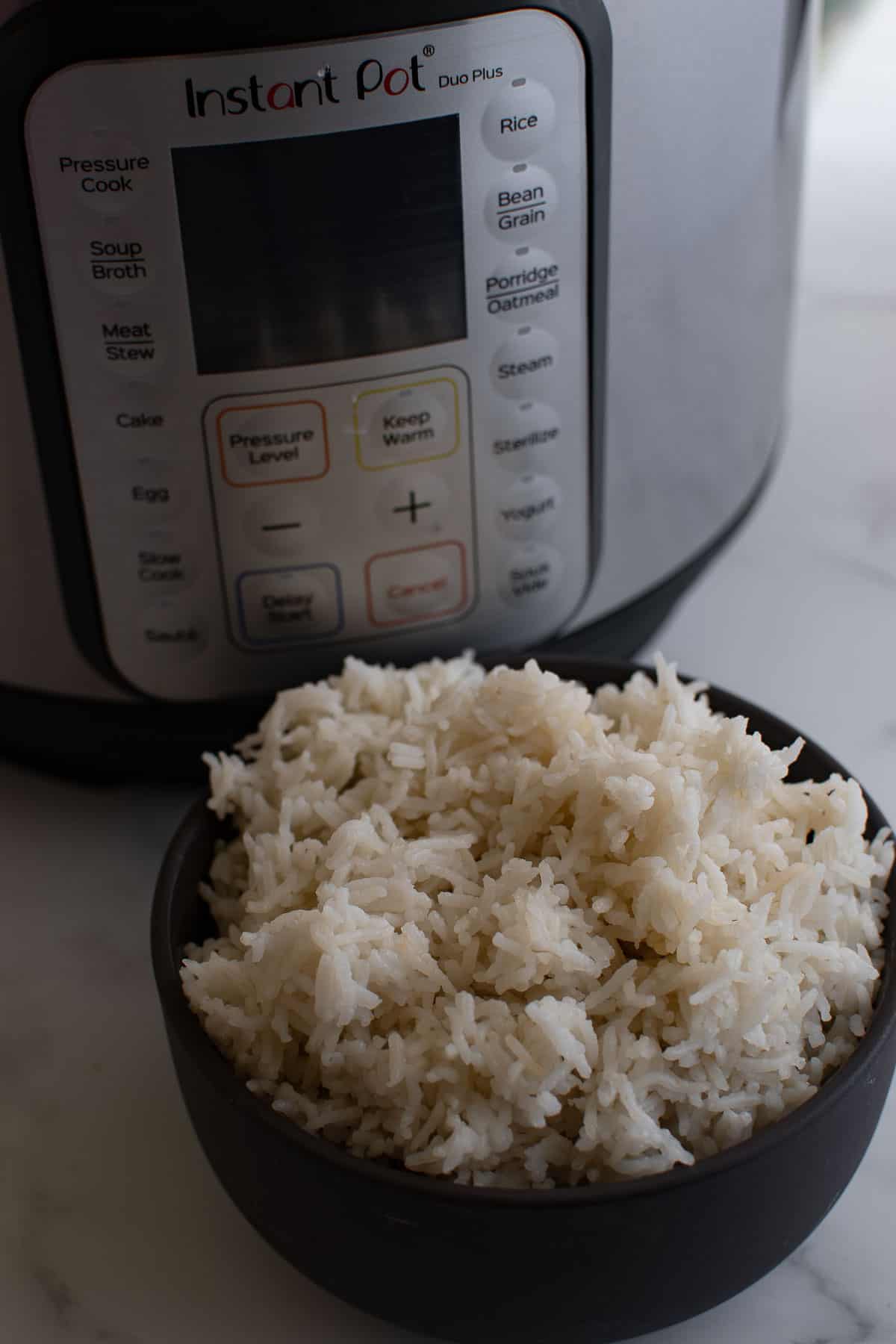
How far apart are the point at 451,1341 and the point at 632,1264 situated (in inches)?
3.4

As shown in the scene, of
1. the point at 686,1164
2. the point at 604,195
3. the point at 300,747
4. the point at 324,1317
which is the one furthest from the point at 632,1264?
the point at 604,195

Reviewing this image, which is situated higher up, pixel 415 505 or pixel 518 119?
pixel 518 119

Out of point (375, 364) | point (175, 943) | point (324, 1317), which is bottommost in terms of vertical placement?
point (324, 1317)

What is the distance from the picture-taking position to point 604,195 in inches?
25.0

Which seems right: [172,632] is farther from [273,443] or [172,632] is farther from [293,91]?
[293,91]

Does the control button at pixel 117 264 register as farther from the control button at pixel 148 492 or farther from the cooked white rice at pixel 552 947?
the cooked white rice at pixel 552 947

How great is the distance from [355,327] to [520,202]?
8cm

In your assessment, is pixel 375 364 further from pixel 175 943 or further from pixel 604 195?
pixel 175 943

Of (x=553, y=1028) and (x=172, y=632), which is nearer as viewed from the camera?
(x=553, y=1028)

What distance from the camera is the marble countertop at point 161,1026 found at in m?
0.57

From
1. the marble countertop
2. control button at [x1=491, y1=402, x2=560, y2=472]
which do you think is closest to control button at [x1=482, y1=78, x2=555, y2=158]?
control button at [x1=491, y1=402, x2=560, y2=472]

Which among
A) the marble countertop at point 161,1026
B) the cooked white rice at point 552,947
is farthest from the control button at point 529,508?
the marble countertop at point 161,1026

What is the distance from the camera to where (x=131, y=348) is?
2.03 ft

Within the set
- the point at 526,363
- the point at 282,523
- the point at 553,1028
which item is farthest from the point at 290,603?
the point at 553,1028
